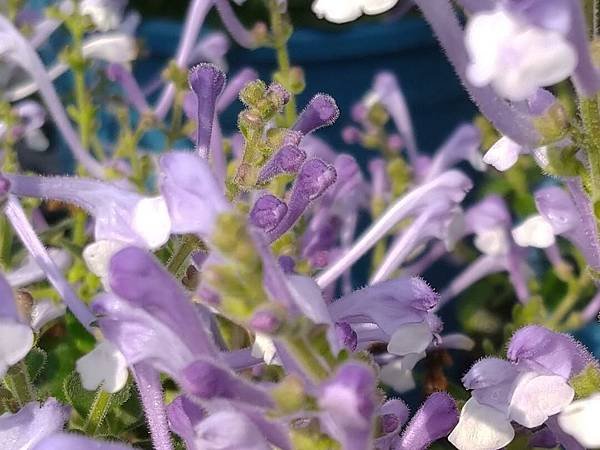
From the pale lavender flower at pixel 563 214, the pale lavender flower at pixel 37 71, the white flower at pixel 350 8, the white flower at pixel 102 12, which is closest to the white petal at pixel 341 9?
the white flower at pixel 350 8

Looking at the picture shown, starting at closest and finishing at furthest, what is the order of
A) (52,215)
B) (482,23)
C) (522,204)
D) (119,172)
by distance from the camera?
(482,23) → (119,172) → (522,204) → (52,215)

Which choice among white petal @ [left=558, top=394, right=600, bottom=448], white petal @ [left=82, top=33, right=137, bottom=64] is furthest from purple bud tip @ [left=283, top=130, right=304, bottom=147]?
white petal @ [left=82, top=33, right=137, bottom=64]

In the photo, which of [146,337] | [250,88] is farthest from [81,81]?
[146,337]

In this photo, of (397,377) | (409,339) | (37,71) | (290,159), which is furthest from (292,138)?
(37,71)

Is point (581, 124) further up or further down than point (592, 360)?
further up

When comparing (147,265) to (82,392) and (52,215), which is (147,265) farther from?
(52,215)
